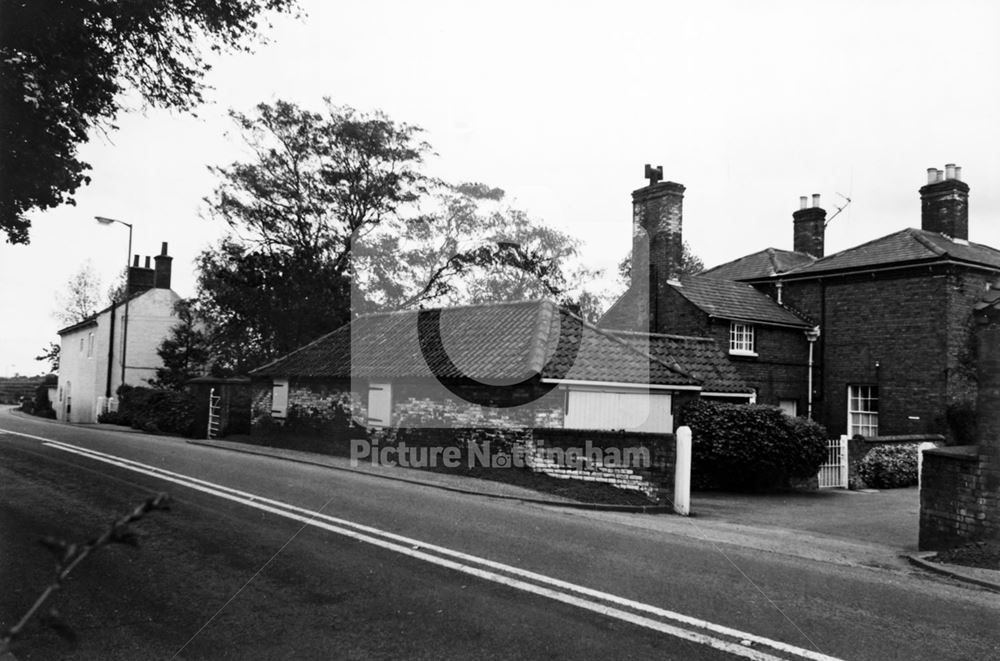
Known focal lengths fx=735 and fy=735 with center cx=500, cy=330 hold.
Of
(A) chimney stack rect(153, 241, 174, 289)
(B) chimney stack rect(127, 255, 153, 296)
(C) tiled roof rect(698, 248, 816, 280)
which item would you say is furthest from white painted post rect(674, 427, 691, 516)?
(B) chimney stack rect(127, 255, 153, 296)

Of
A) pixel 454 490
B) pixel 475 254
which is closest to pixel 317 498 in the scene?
pixel 454 490

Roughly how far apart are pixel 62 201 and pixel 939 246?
26.3 metres

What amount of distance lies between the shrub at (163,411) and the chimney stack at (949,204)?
2939cm

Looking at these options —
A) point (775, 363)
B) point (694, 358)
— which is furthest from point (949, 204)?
point (694, 358)

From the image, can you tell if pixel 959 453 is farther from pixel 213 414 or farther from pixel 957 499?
pixel 213 414

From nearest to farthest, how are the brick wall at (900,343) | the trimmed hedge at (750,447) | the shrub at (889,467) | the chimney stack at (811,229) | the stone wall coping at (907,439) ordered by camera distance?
1. the trimmed hedge at (750,447)
2. the shrub at (889,467)
3. the stone wall coping at (907,439)
4. the brick wall at (900,343)
5. the chimney stack at (811,229)

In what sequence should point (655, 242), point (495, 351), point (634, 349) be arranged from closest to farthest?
point (495, 351) < point (634, 349) < point (655, 242)

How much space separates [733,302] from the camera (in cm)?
2692

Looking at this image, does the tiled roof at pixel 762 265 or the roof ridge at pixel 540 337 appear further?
the tiled roof at pixel 762 265

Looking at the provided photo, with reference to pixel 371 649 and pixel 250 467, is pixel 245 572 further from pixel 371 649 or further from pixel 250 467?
pixel 250 467

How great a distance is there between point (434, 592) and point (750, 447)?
12247 mm

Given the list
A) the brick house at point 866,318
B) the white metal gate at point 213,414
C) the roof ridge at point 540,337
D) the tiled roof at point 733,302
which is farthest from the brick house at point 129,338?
the tiled roof at point 733,302

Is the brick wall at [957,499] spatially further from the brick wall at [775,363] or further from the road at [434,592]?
the brick wall at [775,363]

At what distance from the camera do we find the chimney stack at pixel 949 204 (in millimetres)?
27428
